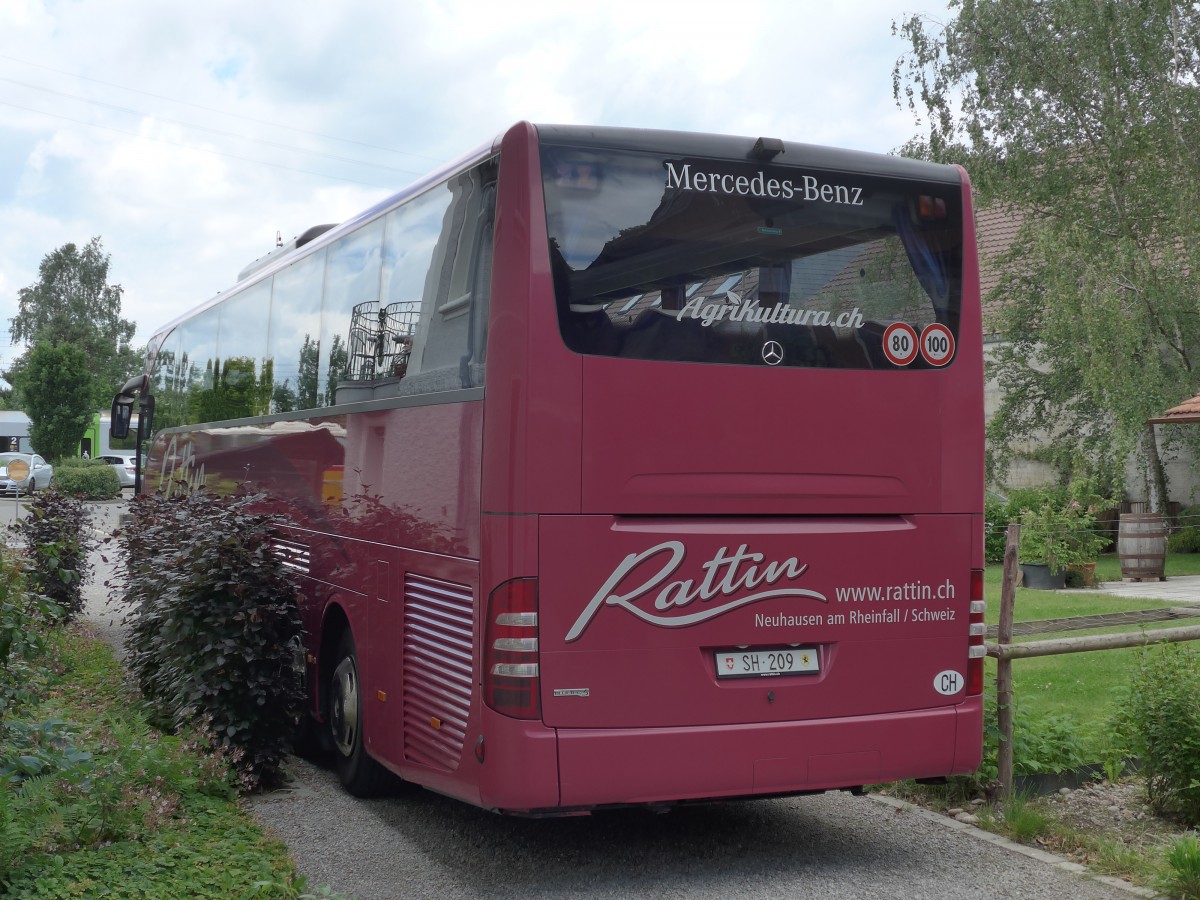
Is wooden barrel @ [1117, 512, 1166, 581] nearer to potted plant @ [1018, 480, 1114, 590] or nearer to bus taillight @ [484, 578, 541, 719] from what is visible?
potted plant @ [1018, 480, 1114, 590]

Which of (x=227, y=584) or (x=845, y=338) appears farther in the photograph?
(x=227, y=584)

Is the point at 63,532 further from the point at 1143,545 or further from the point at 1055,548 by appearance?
the point at 1143,545

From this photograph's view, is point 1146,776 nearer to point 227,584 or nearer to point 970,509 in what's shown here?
point 970,509

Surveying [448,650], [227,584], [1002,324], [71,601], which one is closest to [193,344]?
[71,601]

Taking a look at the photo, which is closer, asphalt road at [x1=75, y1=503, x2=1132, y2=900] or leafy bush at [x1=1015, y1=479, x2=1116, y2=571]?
asphalt road at [x1=75, y1=503, x2=1132, y2=900]

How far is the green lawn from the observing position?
308 inches

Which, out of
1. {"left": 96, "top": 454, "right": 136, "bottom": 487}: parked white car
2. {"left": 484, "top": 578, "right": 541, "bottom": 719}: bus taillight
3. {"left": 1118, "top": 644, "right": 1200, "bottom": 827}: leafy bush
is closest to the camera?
{"left": 484, "top": 578, "right": 541, "bottom": 719}: bus taillight

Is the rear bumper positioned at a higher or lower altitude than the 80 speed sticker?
lower

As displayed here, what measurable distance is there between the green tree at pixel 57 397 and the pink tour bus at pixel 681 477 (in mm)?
54767

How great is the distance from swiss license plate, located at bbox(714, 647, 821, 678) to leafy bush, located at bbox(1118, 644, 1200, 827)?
2140mm

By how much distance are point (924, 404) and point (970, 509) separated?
0.56m

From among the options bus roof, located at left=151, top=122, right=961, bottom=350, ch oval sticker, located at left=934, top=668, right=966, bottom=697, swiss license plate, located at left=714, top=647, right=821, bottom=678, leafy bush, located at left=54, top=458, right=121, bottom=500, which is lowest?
ch oval sticker, located at left=934, top=668, right=966, bottom=697

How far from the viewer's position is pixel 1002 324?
Answer: 26.4m

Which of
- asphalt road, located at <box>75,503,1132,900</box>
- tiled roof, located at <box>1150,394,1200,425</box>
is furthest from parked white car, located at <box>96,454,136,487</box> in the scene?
asphalt road, located at <box>75,503,1132,900</box>
